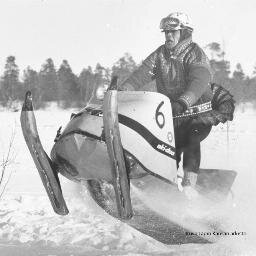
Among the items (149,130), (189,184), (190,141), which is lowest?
(189,184)

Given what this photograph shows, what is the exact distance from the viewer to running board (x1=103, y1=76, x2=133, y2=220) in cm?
459

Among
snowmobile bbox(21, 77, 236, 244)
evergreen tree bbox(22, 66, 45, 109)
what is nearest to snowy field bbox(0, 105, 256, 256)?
snowmobile bbox(21, 77, 236, 244)

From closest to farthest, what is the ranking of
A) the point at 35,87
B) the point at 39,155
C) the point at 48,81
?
the point at 39,155, the point at 35,87, the point at 48,81

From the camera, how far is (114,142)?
4.64 meters

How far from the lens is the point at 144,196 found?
5832mm

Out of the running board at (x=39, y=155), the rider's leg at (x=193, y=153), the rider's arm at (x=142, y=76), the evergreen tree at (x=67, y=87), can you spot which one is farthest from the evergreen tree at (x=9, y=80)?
the running board at (x=39, y=155)

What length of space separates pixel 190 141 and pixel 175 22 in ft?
4.20

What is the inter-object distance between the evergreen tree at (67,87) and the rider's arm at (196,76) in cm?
1321

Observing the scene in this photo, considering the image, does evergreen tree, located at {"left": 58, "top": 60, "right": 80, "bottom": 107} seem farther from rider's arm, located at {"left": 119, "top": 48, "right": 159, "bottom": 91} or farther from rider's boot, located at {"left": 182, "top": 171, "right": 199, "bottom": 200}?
rider's boot, located at {"left": 182, "top": 171, "right": 199, "bottom": 200}

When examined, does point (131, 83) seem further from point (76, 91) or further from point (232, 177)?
point (76, 91)

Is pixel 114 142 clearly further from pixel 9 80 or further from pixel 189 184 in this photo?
pixel 9 80

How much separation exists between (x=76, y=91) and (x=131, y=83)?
1377cm

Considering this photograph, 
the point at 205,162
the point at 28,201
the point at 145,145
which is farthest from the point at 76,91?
the point at 145,145

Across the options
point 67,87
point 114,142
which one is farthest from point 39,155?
point 67,87
